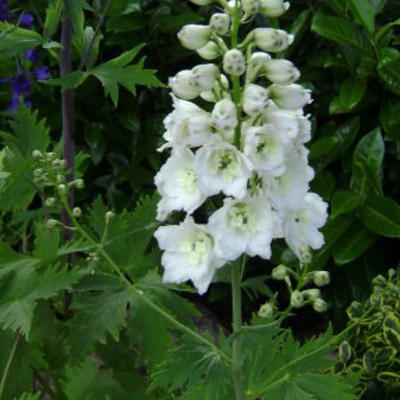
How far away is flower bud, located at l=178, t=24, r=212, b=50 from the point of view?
5.31 ft

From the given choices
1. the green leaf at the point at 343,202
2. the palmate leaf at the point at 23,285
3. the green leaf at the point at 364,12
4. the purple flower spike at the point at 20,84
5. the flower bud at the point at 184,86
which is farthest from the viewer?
the green leaf at the point at 343,202

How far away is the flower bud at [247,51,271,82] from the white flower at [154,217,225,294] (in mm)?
336

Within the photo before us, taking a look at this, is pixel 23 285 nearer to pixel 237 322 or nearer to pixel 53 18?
pixel 237 322

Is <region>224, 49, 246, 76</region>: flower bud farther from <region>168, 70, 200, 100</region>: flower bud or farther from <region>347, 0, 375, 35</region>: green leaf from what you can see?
<region>347, 0, 375, 35</region>: green leaf

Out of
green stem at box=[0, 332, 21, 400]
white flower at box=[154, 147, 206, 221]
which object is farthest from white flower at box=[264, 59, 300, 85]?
green stem at box=[0, 332, 21, 400]

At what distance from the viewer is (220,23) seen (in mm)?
1589

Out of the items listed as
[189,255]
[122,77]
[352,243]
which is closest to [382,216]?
[352,243]

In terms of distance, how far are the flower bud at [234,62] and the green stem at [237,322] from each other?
1.37ft

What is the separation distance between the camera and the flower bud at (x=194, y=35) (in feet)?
5.31

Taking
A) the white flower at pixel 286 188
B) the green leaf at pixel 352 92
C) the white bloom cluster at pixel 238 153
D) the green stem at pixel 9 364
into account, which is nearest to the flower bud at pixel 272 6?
the white bloom cluster at pixel 238 153

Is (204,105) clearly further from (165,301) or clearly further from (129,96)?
(165,301)

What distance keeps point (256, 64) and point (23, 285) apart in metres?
0.86

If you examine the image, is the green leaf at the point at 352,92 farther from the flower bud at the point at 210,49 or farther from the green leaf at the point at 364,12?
the flower bud at the point at 210,49

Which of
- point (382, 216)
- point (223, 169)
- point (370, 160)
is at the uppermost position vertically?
point (223, 169)
